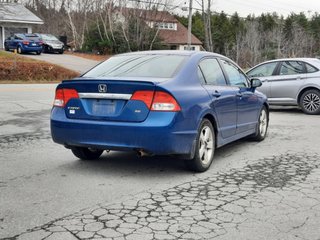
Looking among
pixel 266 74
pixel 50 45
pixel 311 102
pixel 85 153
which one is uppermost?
pixel 50 45

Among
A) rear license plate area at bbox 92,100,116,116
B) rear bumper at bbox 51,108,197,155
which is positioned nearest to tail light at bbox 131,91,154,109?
rear bumper at bbox 51,108,197,155

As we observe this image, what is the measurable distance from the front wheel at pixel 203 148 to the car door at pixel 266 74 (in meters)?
7.34

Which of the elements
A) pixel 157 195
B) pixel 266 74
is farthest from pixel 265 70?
pixel 157 195

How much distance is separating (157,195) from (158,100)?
1.14 m

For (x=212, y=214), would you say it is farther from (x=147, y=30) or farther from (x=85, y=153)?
(x=147, y=30)

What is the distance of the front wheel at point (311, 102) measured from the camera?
12305 millimetres

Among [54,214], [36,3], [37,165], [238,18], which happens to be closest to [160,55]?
[37,165]

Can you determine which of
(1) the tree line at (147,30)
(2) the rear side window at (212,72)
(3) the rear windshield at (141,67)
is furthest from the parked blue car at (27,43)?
(2) the rear side window at (212,72)

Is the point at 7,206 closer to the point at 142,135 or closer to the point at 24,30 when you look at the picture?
the point at 142,135

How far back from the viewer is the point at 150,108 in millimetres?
5246

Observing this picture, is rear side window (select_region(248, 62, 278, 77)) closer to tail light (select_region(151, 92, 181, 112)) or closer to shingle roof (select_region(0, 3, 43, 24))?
tail light (select_region(151, 92, 181, 112))

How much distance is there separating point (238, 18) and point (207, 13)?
4162 cm

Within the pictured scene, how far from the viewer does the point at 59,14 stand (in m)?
65.2

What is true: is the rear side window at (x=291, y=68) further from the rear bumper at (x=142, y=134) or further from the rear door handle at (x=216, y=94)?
the rear bumper at (x=142, y=134)
